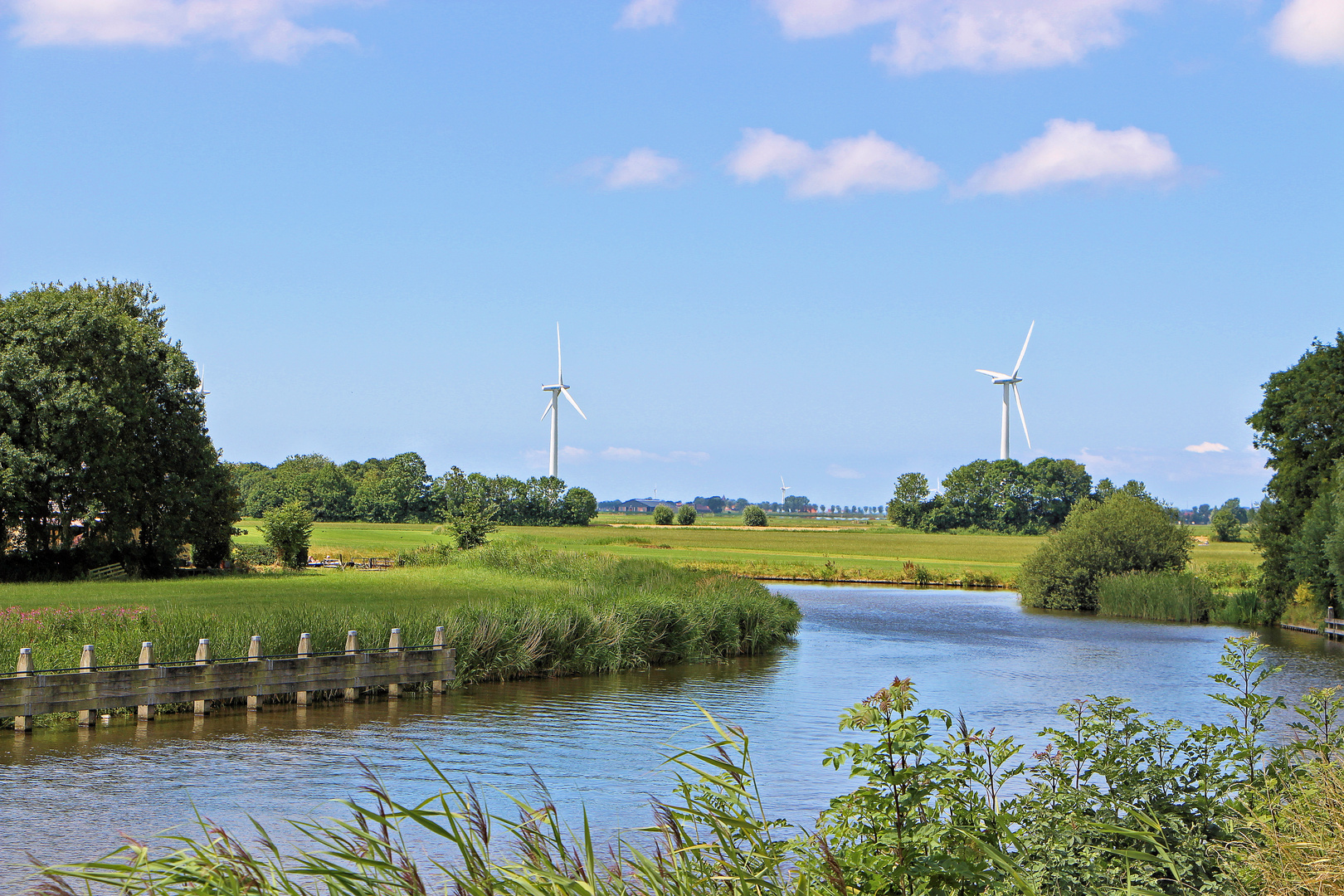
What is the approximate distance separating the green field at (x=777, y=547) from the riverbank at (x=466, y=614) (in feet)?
46.6

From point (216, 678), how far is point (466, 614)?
27.4 ft

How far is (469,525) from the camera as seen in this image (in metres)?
62.1

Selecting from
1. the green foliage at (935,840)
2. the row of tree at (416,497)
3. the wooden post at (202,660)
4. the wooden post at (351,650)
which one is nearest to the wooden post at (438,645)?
the wooden post at (351,650)

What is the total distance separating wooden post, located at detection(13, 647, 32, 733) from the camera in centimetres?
2070

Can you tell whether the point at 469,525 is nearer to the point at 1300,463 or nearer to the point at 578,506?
the point at 1300,463

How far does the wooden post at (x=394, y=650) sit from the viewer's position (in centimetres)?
2688

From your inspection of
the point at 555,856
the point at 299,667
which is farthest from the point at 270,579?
the point at 555,856

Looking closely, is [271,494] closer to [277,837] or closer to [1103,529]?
[1103,529]

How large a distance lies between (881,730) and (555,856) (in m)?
5.07

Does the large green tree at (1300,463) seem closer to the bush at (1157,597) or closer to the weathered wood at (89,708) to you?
the bush at (1157,597)

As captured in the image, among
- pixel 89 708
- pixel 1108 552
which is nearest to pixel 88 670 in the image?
pixel 89 708

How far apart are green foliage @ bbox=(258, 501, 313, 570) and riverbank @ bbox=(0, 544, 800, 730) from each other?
1002cm

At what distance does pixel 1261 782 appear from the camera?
7.88 meters

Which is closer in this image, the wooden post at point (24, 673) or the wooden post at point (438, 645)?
the wooden post at point (24, 673)
